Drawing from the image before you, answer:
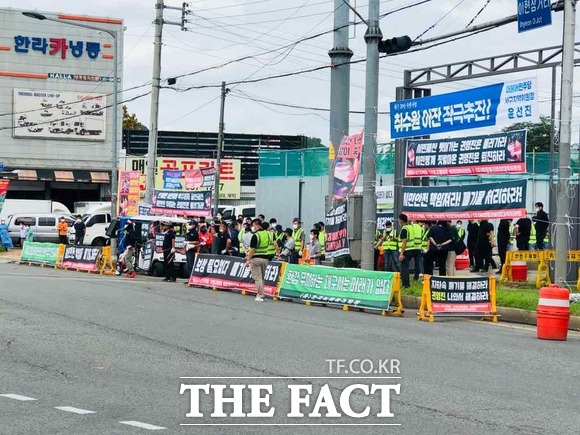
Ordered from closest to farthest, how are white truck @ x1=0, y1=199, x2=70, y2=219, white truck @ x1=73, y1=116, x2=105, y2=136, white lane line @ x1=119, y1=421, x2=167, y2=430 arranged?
1. white lane line @ x1=119, y1=421, x2=167, y2=430
2. white truck @ x1=0, y1=199, x2=70, y2=219
3. white truck @ x1=73, y1=116, x2=105, y2=136

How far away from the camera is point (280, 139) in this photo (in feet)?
270

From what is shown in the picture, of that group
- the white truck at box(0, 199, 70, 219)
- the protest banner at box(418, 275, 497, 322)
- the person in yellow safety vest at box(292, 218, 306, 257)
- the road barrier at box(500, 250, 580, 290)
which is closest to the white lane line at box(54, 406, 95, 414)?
the protest banner at box(418, 275, 497, 322)

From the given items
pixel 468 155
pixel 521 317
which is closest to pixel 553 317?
pixel 521 317

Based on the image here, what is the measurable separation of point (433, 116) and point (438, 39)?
2901 millimetres

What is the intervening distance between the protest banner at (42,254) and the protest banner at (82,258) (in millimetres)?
681

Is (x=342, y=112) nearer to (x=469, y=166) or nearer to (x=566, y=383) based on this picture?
(x=469, y=166)

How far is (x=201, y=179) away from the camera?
40.8m

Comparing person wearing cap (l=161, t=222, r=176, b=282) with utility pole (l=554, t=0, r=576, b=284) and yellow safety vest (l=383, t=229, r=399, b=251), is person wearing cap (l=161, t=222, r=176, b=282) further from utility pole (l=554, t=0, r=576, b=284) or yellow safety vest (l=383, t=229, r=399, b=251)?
utility pole (l=554, t=0, r=576, b=284)

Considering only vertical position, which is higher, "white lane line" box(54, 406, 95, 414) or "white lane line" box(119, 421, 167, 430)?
"white lane line" box(119, 421, 167, 430)

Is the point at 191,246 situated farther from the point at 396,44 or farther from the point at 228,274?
the point at 396,44

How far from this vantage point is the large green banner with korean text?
20.8m

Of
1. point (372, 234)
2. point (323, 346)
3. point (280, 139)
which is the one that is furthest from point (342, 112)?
point (280, 139)

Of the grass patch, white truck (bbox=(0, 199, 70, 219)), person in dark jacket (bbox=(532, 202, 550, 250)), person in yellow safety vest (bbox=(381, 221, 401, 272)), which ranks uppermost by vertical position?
white truck (bbox=(0, 199, 70, 219))

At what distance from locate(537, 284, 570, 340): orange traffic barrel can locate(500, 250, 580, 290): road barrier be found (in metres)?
7.05
